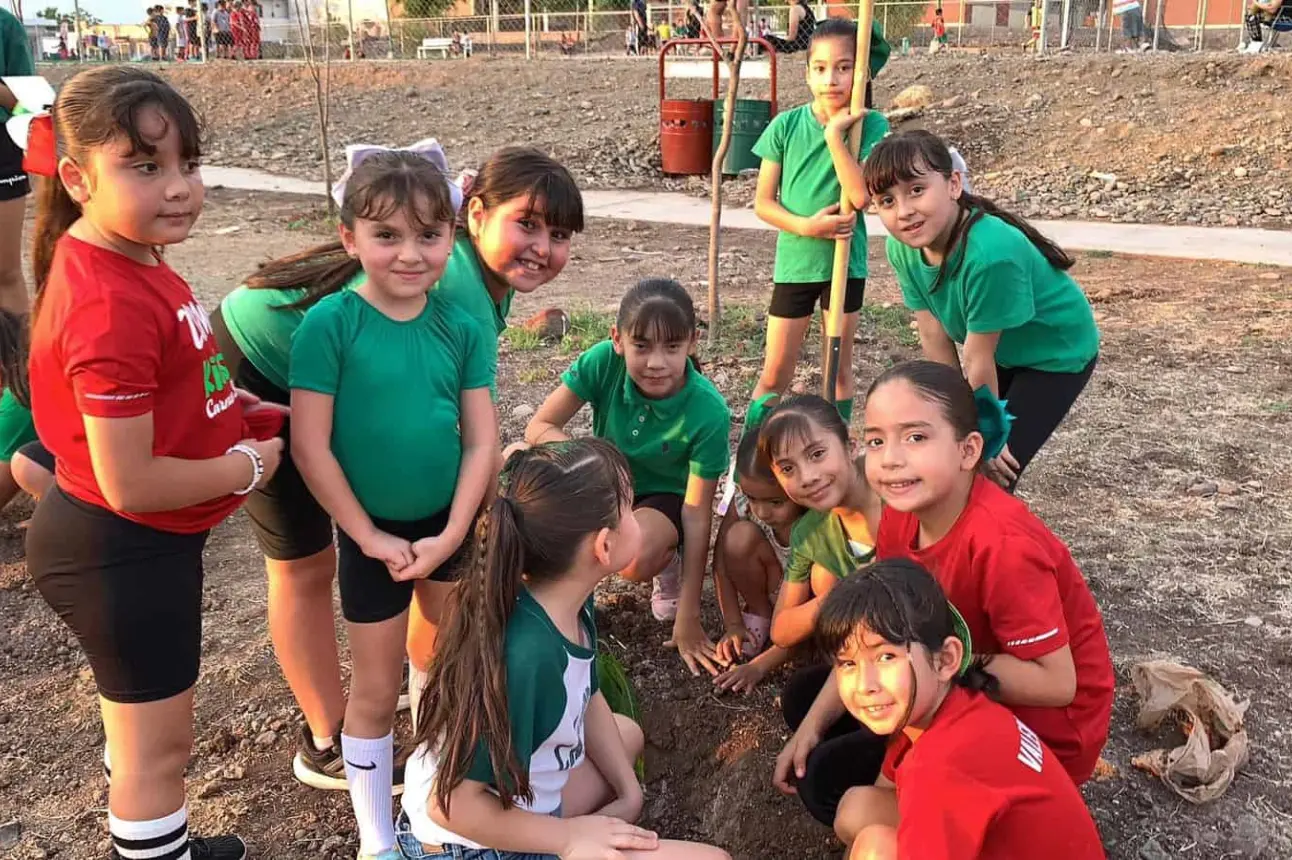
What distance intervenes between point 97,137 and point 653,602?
2.05m

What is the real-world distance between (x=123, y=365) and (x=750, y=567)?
179cm

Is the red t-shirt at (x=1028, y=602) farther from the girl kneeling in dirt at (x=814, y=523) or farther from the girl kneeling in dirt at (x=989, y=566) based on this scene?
the girl kneeling in dirt at (x=814, y=523)

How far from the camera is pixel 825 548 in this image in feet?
8.42

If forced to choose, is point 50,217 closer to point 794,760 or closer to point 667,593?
A: point 794,760

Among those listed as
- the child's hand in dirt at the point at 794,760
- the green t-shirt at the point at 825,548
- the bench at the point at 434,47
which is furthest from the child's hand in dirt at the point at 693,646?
the bench at the point at 434,47

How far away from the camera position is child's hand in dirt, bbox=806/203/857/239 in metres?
3.31

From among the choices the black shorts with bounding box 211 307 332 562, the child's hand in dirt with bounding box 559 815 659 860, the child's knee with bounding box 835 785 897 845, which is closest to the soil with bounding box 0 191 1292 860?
the child's knee with bounding box 835 785 897 845

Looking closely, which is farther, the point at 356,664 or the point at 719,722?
the point at 719,722

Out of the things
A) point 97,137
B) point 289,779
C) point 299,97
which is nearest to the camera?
point 97,137

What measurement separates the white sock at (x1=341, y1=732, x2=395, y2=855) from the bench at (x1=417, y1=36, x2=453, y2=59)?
22.7 metres

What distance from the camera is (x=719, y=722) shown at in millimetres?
2727

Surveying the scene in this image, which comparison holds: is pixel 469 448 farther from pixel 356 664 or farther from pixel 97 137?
pixel 97 137

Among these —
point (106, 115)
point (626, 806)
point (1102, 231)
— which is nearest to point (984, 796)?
point (626, 806)

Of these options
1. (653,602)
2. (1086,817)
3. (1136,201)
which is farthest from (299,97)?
(1086,817)
